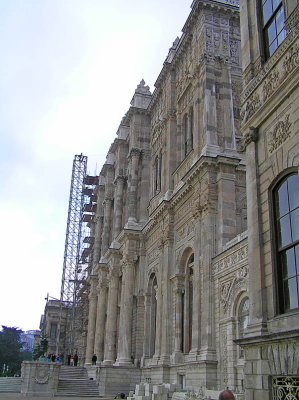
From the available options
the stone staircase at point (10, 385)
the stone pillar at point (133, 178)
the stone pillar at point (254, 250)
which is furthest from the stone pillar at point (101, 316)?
the stone pillar at point (254, 250)

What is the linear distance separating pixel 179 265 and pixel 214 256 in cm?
469

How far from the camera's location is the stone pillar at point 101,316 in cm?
3894

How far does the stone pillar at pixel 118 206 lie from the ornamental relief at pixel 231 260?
1896 cm

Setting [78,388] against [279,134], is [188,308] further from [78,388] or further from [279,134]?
[279,134]

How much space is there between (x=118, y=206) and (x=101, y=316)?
30.0 ft

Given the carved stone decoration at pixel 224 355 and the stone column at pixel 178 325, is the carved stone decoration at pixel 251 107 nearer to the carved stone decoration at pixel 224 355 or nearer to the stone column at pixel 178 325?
the carved stone decoration at pixel 224 355

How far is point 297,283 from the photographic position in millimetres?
9578

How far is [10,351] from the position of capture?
80625 millimetres

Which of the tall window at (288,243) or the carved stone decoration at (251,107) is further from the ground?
the carved stone decoration at (251,107)

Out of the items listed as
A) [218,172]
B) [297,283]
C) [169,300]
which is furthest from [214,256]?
[297,283]

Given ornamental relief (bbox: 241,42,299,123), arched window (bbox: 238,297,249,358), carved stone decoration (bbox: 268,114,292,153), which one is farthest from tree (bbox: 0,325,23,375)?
carved stone decoration (bbox: 268,114,292,153)

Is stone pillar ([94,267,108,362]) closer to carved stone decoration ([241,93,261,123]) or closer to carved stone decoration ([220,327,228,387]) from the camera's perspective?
carved stone decoration ([220,327,228,387])

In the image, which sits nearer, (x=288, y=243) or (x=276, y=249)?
(x=288, y=243)

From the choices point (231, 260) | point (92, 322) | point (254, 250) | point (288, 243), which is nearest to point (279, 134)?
point (288, 243)
